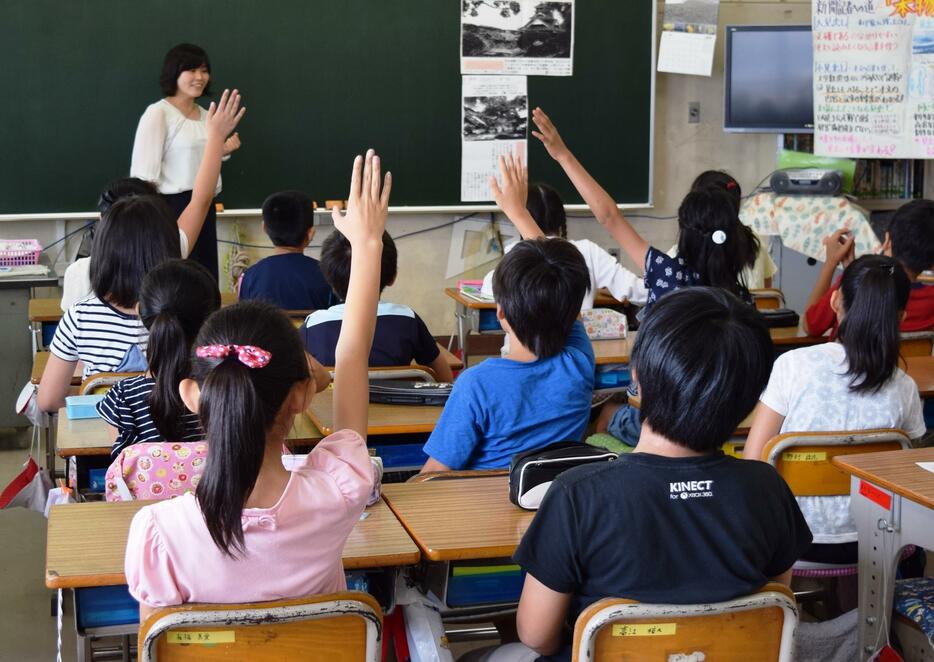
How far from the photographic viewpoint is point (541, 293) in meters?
2.42

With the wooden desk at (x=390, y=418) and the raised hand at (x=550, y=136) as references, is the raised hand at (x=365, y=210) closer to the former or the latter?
the wooden desk at (x=390, y=418)

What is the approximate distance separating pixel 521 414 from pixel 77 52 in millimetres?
4001

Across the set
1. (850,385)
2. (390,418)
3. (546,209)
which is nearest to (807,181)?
(546,209)

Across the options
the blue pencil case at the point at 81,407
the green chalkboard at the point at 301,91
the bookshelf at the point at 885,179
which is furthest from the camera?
the bookshelf at the point at 885,179

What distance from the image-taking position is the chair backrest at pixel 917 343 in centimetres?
370

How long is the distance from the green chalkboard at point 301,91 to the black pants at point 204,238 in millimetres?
583

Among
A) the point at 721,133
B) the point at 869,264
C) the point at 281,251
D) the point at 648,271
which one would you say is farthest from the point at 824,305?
the point at 721,133

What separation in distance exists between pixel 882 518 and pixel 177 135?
3885mm

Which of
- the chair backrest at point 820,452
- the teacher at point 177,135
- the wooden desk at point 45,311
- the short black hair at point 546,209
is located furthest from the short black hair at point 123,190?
the chair backrest at point 820,452

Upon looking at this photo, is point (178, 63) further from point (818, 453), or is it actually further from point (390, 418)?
point (818, 453)

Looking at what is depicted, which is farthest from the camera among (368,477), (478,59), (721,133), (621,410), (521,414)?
(721,133)

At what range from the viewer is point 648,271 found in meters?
3.65

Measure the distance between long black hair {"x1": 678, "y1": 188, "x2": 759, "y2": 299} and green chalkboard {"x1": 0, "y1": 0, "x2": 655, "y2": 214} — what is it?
282 centimetres

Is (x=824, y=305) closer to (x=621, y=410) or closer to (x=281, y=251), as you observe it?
(x=621, y=410)
